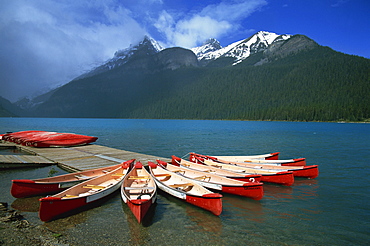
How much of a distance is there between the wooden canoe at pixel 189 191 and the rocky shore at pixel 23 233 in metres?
4.78

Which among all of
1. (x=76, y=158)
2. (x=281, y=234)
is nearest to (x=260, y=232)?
(x=281, y=234)

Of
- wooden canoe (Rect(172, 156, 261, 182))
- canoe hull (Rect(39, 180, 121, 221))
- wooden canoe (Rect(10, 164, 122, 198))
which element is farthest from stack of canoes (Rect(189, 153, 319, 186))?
canoe hull (Rect(39, 180, 121, 221))

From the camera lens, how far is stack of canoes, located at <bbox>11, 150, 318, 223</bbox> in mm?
8742

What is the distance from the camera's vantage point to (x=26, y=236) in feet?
23.6

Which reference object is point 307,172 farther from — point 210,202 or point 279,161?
point 210,202

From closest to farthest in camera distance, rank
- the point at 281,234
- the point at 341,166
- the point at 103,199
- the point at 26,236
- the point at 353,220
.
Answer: the point at 26,236 → the point at 281,234 → the point at 353,220 → the point at 103,199 → the point at 341,166

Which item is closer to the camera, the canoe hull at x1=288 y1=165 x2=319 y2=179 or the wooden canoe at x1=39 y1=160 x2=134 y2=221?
the wooden canoe at x1=39 y1=160 x2=134 y2=221

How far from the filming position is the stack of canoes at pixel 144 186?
8742 mm

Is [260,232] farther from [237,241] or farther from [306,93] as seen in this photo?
[306,93]

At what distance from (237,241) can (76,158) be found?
16.1m

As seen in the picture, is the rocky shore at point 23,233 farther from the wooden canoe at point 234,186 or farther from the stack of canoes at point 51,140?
the stack of canoes at point 51,140

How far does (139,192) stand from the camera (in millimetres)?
10625

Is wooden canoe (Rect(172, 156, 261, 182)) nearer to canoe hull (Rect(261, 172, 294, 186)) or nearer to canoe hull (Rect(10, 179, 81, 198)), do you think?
canoe hull (Rect(261, 172, 294, 186))

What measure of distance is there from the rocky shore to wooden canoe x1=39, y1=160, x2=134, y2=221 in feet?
1.98
